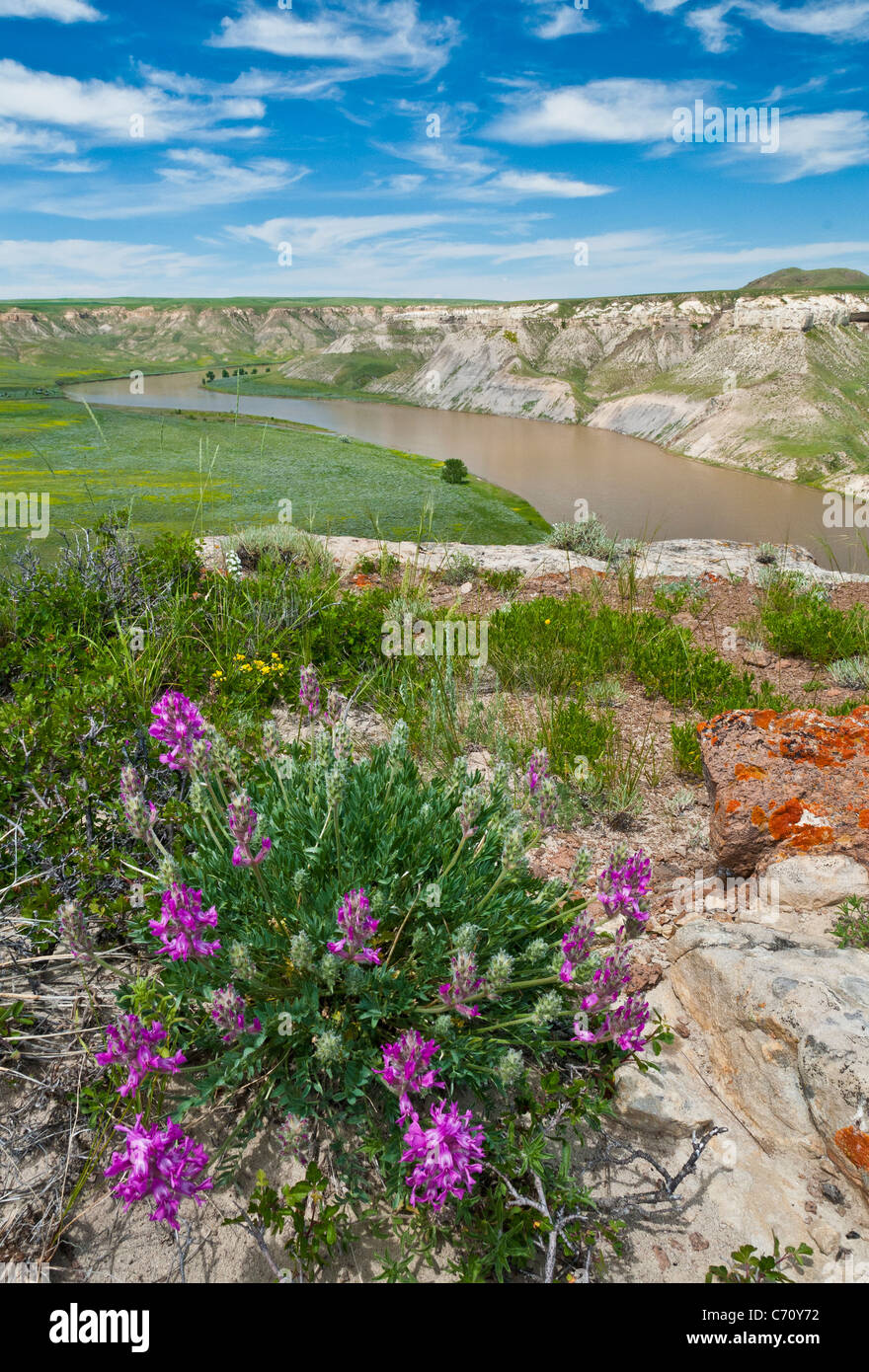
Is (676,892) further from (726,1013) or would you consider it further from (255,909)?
(255,909)

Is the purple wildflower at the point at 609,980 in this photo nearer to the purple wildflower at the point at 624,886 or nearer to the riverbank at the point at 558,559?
the purple wildflower at the point at 624,886

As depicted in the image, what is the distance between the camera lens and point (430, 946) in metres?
2.58

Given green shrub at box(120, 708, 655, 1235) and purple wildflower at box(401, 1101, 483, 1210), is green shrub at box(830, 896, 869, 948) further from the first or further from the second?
purple wildflower at box(401, 1101, 483, 1210)

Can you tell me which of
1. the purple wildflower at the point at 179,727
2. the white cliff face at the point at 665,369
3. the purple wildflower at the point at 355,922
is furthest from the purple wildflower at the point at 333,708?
the white cliff face at the point at 665,369

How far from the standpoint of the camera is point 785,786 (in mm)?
4023

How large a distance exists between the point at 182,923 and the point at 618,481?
31.9 m

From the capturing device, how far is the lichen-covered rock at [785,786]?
A: 379cm

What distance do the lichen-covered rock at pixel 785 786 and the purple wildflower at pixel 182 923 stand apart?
3.03 m

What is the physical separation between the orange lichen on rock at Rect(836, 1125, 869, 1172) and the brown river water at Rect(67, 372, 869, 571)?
8.98m

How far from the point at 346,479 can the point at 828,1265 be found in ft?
61.8

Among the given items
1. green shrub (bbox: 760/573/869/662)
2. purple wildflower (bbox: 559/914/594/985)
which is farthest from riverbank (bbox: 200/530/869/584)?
purple wildflower (bbox: 559/914/594/985)

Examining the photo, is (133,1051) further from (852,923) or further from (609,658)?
(609,658)

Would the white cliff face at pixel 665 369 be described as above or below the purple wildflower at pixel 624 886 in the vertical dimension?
above

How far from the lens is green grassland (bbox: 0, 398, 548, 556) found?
13.4m
